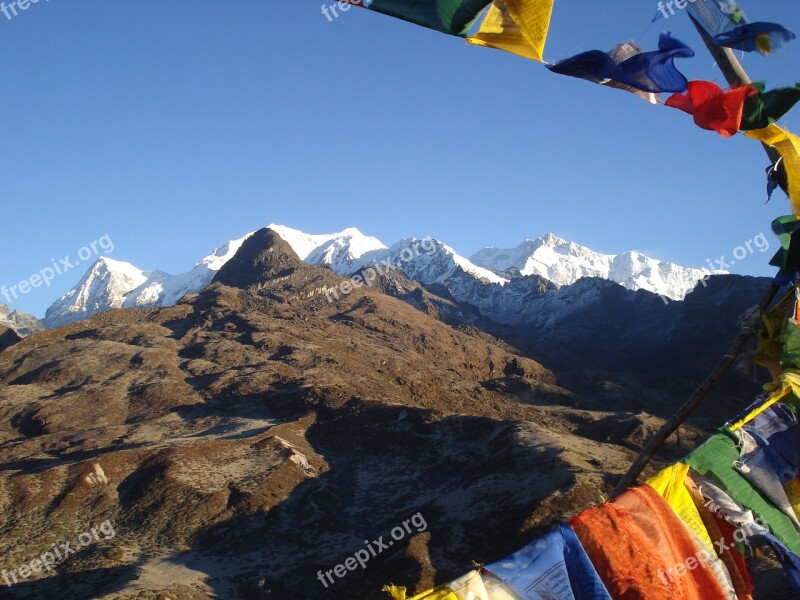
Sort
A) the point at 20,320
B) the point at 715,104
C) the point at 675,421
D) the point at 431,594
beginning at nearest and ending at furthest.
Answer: the point at 431,594
the point at 715,104
the point at 675,421
the point at 20,320

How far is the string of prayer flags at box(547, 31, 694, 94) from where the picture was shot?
4035 millimetres

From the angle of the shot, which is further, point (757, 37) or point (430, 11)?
point (757, 37)

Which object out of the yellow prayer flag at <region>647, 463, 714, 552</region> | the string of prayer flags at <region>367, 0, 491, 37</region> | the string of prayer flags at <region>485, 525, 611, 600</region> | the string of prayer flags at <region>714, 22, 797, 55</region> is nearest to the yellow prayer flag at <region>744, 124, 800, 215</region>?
the string of prayer flags at <region>714, 22, 797, 55</region>

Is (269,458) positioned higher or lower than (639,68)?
lower

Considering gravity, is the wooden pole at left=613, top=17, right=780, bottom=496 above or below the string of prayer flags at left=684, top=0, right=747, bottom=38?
below

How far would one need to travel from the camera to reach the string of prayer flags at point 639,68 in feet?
13.2

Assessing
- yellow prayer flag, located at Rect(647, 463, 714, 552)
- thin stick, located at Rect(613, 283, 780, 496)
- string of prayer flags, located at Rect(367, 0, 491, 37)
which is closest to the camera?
string of prayer flags, located at Rect(367, 0, 491, 37)

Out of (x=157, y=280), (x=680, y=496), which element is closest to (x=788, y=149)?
(x=680, y=496)

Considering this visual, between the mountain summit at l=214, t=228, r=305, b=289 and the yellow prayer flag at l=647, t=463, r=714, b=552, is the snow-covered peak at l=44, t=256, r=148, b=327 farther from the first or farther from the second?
the yellow prayer flag at l=647, t=463, r=714, b=552

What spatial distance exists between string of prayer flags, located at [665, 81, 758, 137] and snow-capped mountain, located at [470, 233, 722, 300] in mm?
154074

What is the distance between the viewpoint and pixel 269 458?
81.3 ft

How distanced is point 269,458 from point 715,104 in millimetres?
23284

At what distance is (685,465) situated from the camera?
161 inches

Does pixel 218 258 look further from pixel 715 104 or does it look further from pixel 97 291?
pixel 715 104
